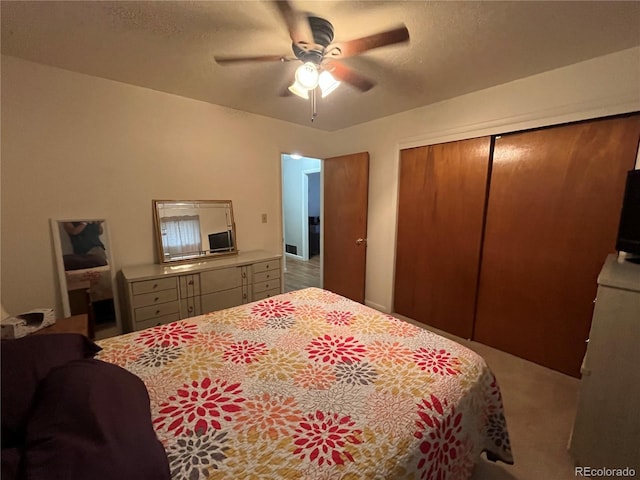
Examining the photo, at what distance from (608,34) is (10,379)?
312 cm

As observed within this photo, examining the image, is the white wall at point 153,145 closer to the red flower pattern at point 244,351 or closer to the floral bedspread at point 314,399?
the floral bedspread at point 314,399

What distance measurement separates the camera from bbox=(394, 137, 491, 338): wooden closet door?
241 centimetres

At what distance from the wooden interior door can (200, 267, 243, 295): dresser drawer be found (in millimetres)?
1417

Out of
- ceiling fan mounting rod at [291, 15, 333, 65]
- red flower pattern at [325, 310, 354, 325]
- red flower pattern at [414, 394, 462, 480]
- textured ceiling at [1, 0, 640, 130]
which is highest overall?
textured ceiling at [1, 0, 640, 130]

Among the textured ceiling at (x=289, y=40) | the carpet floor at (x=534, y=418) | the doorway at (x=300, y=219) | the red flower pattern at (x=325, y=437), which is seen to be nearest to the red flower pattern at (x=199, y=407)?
the red flower pattern at (x=325, y=437)

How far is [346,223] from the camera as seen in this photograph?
3.39 m

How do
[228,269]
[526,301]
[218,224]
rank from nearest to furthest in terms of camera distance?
1. [526,301]
2. [228,269]
3. [218,224]

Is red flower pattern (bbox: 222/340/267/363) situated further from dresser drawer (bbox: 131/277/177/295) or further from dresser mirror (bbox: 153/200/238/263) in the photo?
dresser mirror (bbox: 153/200/238/263)

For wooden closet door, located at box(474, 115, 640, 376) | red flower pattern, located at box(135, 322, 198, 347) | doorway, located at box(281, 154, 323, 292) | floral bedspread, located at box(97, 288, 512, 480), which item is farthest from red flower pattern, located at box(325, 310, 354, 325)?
doorway, located at box(281, 154, 323, 292)

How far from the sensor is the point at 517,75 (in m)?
2.00

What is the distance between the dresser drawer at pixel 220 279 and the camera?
2.44 meters

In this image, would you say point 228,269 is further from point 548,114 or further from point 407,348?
point 548,114

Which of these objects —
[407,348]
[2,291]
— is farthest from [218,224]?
[407,348]

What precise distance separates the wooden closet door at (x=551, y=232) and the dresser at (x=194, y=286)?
2.16 m
